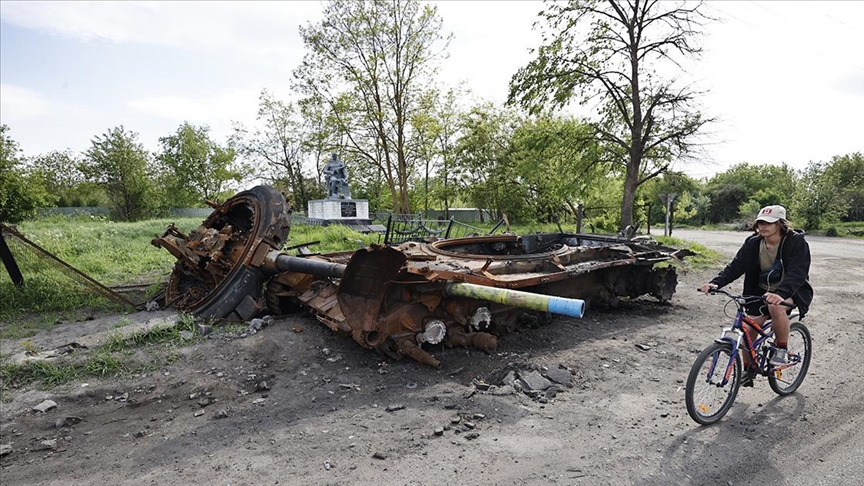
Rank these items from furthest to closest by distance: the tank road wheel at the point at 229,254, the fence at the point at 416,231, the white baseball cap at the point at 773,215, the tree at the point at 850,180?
1. the tree at the point at 850,180
2. the fence at the point at 416,231
3. the tank road wheel at the point at 229,254
4. the white baseball cap at the point at 773,215

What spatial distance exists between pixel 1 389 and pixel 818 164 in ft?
175

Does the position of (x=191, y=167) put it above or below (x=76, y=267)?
above

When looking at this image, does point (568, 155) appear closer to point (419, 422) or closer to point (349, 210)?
point (349, 210)

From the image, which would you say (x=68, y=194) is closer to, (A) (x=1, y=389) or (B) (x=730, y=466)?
(A) (x=1, y=389)

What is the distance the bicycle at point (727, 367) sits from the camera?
393 cm

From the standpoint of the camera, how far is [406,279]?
5184 millimetres

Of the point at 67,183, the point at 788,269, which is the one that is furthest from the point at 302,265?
the point at 67,183

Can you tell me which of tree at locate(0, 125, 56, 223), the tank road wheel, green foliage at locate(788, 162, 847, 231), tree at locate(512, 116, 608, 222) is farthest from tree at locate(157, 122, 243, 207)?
green foliage at locate(788, 162, 847, 231)

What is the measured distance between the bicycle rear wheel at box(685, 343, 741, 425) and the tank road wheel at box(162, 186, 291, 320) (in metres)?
5.24

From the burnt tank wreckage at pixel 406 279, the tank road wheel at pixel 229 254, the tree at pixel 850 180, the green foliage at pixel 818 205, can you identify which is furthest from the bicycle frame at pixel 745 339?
the tree at pixel 850 180

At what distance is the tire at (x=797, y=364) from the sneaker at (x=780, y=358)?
1.25ft

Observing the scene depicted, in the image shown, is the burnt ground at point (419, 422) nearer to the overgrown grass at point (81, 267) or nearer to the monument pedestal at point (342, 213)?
the overgrown grass at point (81, 267)

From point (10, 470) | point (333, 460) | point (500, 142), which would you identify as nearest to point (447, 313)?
point (333, 460)

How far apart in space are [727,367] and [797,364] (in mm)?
1275
